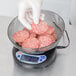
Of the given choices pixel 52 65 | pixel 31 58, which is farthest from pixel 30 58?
pixel 52 65

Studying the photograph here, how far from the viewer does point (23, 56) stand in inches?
31.6

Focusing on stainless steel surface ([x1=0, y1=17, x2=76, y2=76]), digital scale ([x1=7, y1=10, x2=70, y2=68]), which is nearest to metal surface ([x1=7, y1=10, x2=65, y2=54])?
digital scale ([x1=7, y1=10, x2=70, y2=68])

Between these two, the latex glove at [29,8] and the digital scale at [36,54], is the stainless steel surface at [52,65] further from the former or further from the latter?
the latex glove at [29,8]

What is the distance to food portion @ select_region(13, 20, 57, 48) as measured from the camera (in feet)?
2.51

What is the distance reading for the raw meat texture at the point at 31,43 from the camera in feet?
2.49

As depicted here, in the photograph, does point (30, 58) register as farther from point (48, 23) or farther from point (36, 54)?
point (48, 23)

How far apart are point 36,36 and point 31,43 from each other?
0.19ft

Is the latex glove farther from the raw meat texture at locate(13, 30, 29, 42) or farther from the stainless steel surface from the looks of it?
the stainless steel surface

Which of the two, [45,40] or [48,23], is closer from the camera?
[45,40]

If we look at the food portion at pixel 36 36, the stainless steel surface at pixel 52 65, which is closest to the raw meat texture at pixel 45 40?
the food portion at pixel 36 36

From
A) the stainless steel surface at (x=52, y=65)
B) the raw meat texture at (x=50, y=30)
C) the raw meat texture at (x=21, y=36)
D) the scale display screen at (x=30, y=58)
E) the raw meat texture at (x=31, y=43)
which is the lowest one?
the stainless steel surface at (x=52, y=65)

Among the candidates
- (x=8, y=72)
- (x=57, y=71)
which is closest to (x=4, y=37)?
(x=8, y=72)

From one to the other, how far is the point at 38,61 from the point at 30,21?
16 cm

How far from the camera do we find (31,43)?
2.50 feet
